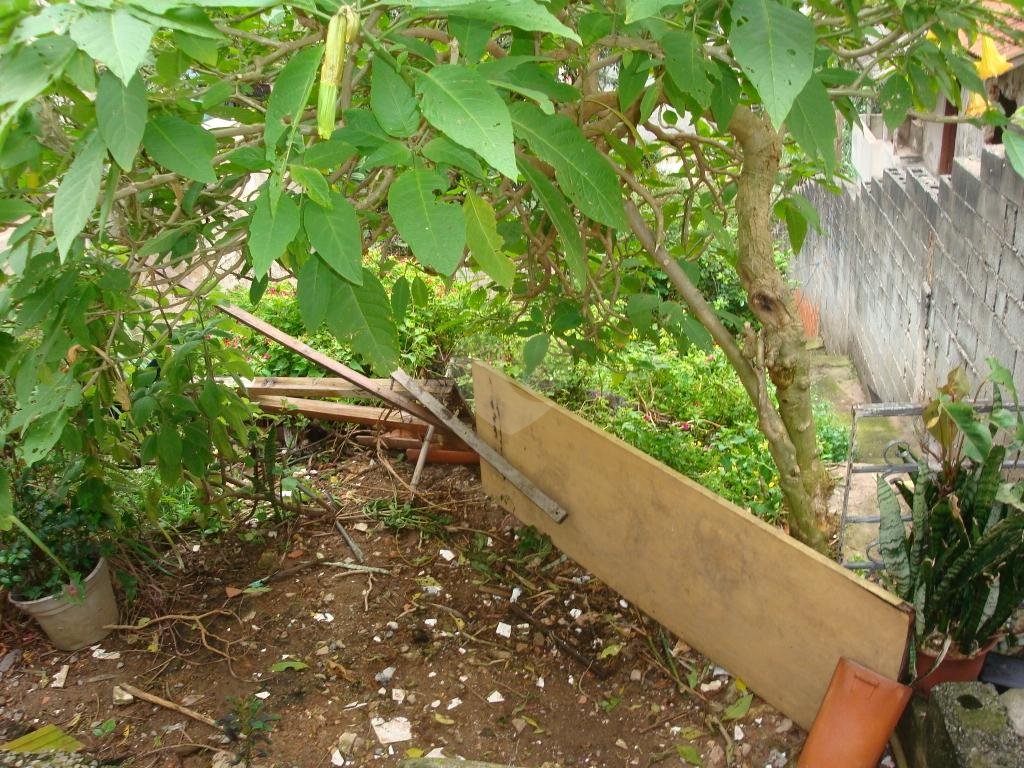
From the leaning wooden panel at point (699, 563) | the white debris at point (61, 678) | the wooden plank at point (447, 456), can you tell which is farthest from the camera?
the wooden plank at point (447, 456)

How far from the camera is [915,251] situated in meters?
4.09

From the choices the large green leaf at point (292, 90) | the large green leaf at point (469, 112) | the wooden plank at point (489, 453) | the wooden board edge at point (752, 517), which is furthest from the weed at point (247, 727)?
the large green leaf at point (469, 112)

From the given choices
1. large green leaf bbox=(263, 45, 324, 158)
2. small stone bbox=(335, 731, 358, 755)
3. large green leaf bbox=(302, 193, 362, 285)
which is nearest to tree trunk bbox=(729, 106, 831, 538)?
large green leaf bbox=(302, 193, 362, 285)

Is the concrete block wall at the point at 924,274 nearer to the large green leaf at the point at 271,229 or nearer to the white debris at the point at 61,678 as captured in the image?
the large green leaf at the point at 271,229

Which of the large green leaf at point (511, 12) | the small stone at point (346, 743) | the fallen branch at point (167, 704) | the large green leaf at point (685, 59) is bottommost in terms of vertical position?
the small stone at point (346, 743)

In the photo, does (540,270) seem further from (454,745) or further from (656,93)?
(454,745)

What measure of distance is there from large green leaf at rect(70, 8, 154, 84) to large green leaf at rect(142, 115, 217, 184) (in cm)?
37

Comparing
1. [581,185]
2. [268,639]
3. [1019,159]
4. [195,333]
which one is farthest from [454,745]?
[1019,159]

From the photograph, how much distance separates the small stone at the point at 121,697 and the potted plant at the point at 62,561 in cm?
34

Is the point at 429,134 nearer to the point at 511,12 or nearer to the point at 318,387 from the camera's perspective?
the point at 511,12

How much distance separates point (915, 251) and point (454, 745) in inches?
116

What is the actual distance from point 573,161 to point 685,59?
0.30m

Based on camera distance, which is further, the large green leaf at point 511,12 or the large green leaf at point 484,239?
the large green leaf at point 484,239

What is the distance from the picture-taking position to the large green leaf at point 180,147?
4.45ft
